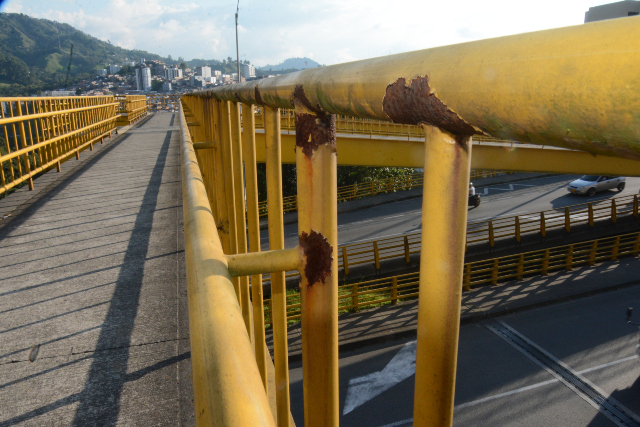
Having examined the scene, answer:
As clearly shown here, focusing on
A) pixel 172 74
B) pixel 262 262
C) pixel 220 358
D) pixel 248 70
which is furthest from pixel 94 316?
pixel 172 74

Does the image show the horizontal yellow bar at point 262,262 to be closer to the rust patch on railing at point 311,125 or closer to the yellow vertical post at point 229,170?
the rust patch on railing at point 311,125

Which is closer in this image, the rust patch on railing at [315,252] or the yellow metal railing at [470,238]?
the rust patch on railing at [315,252]

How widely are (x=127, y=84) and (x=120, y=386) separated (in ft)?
534

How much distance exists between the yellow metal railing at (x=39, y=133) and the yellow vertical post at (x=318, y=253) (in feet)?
16.7

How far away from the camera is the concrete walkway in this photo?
1.66m

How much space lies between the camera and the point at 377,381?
28.6 ft

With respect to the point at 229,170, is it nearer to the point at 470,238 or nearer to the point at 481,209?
the point at 470,238

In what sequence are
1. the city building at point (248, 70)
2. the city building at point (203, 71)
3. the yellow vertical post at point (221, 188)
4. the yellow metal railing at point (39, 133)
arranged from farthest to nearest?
the city building at point (203, 71) < the city building at point (248, 70) < the yellow metal railing at point (39, 133) < the yellow vertical post at point (221, 188)

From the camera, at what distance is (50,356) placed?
1.96 m

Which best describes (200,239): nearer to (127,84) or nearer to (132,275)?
(132,275)

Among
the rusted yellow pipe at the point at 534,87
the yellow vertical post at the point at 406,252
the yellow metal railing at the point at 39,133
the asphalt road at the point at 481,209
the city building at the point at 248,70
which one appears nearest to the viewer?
the rusted yellow pipe at the point at 534,87

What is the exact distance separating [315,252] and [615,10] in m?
18.1

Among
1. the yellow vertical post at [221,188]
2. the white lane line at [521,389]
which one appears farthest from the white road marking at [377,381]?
the yellow vertical post at [221,188]

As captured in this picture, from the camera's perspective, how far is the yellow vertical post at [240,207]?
2199mm
